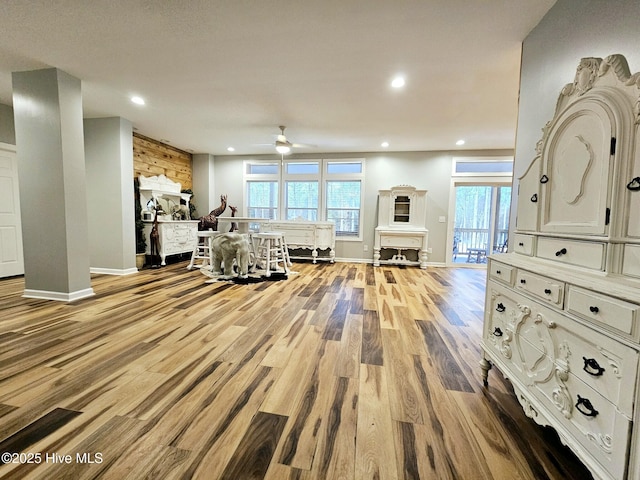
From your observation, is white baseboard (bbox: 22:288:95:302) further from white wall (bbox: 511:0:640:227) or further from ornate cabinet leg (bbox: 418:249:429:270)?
ornate cabinet leg (bbox: 418:249:429:270)

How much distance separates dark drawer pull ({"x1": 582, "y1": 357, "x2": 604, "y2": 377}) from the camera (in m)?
1.01

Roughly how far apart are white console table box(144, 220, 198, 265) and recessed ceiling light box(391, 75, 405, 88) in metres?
4.91

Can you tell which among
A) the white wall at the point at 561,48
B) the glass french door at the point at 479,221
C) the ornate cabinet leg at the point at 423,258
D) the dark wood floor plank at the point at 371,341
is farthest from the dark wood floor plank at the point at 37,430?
the glass french door at the point at 479,221

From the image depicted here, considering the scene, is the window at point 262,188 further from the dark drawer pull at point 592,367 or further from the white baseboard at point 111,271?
the dark drawer pull at point 592,367

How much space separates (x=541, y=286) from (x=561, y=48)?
5.57ft

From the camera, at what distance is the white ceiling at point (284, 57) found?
83.8 inches

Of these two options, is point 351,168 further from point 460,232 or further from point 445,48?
point 445,48

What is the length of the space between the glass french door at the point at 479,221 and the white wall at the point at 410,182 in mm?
335

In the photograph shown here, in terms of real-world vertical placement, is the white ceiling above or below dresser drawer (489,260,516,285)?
above

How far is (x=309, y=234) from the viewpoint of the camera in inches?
262

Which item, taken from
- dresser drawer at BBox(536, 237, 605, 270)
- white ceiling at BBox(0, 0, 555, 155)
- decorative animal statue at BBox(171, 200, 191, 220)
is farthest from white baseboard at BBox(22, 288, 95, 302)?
dresser drawer at BBox(536, 237, 605, 270)

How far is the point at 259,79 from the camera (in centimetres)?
321

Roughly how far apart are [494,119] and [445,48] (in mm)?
2362

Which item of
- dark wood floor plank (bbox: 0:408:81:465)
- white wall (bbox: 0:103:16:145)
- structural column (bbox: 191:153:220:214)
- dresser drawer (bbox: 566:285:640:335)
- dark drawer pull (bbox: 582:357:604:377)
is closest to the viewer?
dresser drawer (bbox: 566:285:640:335)
